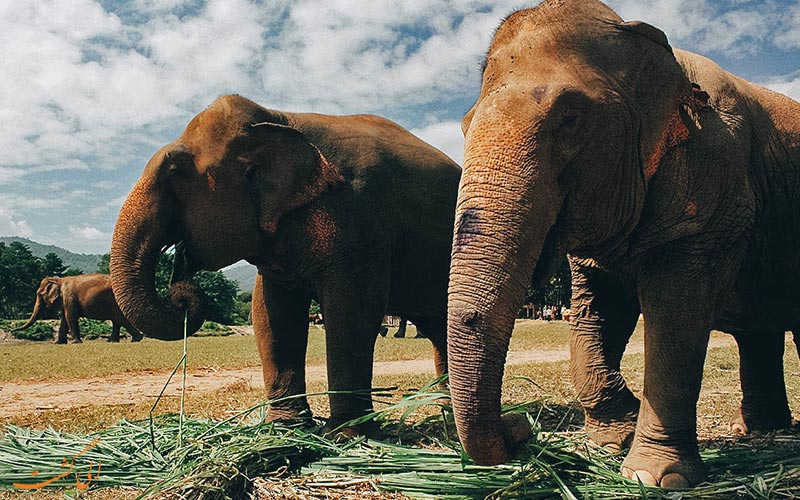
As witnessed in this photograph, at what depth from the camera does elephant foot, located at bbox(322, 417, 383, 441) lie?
5277mm

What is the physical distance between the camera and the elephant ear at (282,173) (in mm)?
5820

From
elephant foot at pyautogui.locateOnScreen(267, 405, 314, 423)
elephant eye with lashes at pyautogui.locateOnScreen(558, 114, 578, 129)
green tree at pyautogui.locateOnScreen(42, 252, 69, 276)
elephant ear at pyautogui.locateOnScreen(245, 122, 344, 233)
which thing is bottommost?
elephant foot at pyautogui.locateOnScreen(267, 405, 314, 423)

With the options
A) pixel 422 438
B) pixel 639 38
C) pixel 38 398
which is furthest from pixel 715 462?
pixel 38 398

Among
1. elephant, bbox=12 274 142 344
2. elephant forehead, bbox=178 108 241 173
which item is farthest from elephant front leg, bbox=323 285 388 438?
elephant, bbox=12 274 142 344

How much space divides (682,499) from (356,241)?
9.99 ft

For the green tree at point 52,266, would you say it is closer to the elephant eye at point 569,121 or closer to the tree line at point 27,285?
the tree line at point 27,285

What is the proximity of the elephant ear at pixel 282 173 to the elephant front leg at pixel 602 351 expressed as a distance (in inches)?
83.3

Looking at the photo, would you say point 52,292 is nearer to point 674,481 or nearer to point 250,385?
point 250,385

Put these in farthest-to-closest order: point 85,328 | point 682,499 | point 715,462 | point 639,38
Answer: point 85,328 → point 715,462 → point 639,38 → point 682,499

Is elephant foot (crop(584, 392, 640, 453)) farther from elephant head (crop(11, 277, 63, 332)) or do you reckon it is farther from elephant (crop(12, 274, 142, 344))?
elephant head (crop(11, 277, 63, 332))

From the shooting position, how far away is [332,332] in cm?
561

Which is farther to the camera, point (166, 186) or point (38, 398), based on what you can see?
point (38, 398)

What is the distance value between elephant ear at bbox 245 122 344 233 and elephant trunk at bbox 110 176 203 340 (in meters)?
0.76

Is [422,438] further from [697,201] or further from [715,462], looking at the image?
[697,201]
